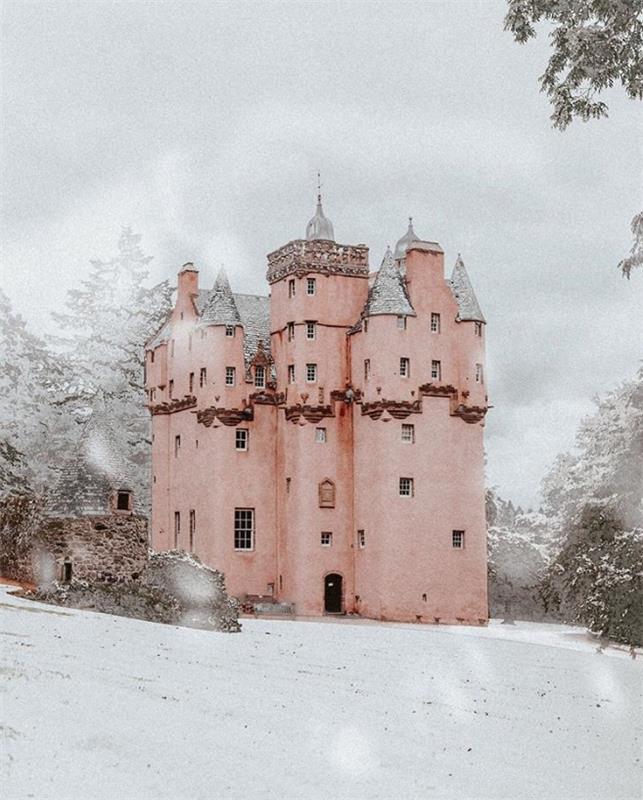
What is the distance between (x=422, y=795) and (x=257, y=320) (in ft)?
109

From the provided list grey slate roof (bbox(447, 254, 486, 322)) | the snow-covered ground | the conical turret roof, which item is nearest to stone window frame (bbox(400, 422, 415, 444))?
grey slate roof (bbox(447, 254, 486, 322))

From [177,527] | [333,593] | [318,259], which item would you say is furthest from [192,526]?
[318,259]

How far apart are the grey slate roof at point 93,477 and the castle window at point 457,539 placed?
1394cm

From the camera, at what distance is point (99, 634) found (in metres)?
23.9

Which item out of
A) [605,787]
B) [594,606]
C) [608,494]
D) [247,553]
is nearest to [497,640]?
[594,606]

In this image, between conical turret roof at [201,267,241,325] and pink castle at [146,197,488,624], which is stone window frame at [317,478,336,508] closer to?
pink castle at [146,197,488,624]

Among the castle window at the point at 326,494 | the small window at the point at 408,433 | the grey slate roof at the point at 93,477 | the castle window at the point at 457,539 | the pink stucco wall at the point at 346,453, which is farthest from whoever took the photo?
the castle window at the point at 326,494

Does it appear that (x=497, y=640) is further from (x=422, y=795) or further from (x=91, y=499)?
(x=422, y=795)

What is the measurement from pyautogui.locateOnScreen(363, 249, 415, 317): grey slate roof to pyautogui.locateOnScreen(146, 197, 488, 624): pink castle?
6cm

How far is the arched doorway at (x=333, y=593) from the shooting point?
139 ft

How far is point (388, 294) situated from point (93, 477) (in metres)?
15.3

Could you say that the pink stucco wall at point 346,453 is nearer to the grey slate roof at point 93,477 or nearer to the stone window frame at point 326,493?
the stone window frame at point 326,493

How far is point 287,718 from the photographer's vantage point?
18.0m

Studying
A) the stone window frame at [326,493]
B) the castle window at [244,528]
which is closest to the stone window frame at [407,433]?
the stone window frame at [326,493]
